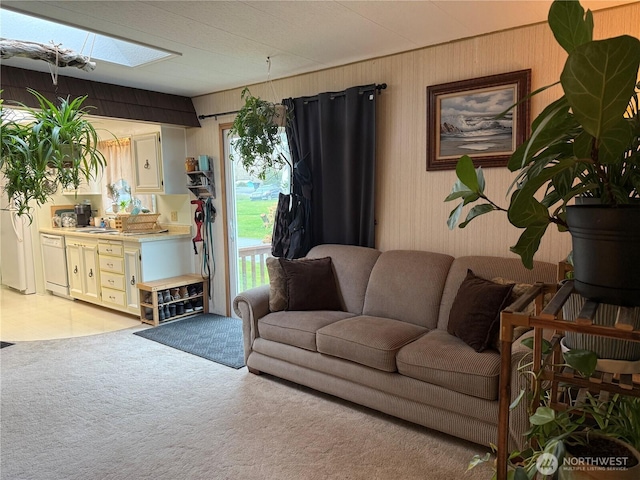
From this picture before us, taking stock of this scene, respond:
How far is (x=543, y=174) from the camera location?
1007 millimetres

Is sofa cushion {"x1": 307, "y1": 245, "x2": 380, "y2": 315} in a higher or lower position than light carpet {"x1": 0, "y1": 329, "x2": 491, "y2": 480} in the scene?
higher

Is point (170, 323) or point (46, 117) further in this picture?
point (170, 323)

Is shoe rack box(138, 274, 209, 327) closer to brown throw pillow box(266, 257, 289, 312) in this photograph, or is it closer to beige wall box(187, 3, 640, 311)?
brown throw pillow box(266, 257, 289, 312)

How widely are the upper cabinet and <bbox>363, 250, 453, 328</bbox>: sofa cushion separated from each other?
9.16 ft

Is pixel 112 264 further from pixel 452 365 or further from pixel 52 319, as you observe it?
pixel 452 365

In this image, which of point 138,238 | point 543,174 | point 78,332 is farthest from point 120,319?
point 543,174

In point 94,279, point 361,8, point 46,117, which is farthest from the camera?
point 94,279

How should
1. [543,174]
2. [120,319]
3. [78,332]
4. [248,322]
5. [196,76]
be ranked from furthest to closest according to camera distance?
[120,319] < [78,332] < [196,76] < [248,322] < [543,174]

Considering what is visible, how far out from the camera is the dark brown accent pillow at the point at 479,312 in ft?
8.15

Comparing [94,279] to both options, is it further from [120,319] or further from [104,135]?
[104,135]

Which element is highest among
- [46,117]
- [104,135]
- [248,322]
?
[104,135]

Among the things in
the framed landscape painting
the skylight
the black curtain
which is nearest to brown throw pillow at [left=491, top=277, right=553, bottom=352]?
the framed landscape painting

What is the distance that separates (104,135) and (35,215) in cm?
146

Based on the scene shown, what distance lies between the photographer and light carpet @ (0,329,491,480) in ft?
7.45
